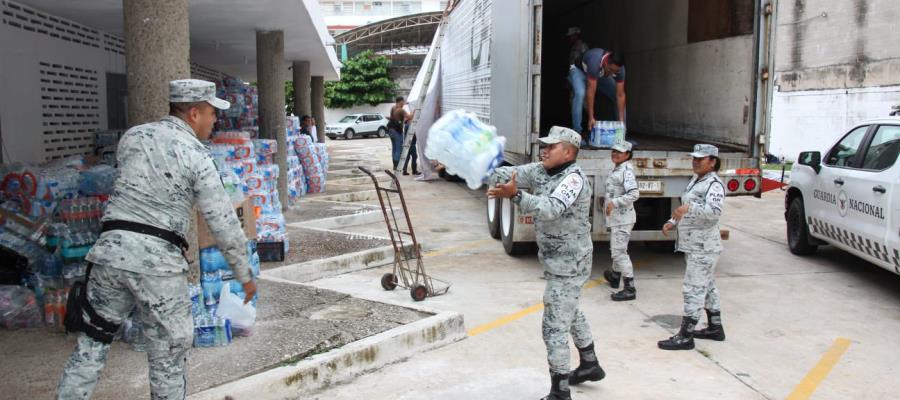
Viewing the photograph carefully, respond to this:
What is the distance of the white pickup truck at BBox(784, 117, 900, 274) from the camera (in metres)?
6.55

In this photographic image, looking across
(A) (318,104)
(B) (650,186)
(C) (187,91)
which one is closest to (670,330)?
(B) (650,186)

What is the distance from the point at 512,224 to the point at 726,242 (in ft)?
11.2

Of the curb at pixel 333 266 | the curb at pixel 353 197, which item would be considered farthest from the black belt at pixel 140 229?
the curb at pixel 353 197

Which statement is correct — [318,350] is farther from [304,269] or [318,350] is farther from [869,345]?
[869,345]

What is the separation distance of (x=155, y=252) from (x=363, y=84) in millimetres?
41570

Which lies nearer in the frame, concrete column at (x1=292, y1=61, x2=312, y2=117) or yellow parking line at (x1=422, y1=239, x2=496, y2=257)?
yellow parking line at (x1=422, y1=239, x2=496, y2=257)

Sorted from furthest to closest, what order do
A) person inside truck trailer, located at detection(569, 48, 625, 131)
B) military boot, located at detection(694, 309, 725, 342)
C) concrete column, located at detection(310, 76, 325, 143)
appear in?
concrete column, located at detection(310, 76, 325, 143) → person inside truck trailer, located at detection(569, 48, 625, 131) → military boot, located at detection(694, 309, 725, 342)

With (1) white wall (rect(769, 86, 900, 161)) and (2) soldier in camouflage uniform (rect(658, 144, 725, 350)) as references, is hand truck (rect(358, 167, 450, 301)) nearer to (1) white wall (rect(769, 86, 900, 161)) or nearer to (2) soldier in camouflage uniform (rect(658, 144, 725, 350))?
(2) soldier in camouflage uniform (rect(658, 144, 725, 350))

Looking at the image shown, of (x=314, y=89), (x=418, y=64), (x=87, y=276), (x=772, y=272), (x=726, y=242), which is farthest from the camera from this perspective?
(x=418, y=64)

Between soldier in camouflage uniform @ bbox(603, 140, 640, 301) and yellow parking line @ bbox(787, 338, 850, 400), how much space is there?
6.01ft

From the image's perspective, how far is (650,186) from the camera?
7.57 metres

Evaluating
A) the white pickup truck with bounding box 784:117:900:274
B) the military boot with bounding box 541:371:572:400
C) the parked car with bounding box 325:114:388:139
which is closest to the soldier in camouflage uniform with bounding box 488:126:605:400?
the military boot with bounding box 541:371:572:400

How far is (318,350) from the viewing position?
492 cm

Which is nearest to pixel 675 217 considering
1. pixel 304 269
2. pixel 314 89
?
pixel 304 269
